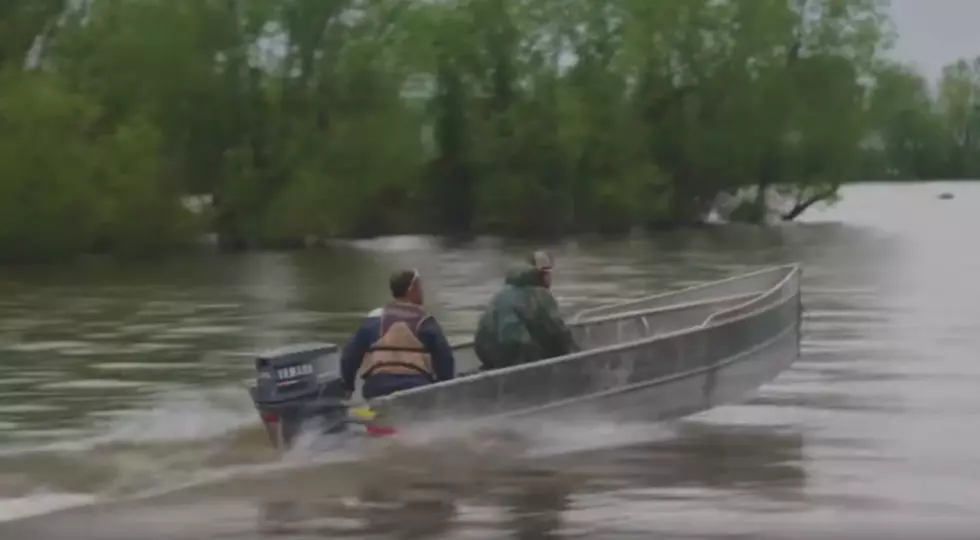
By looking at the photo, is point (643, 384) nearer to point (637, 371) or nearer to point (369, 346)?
point (637, 371)

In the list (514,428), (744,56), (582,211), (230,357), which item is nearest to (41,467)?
(514,428)

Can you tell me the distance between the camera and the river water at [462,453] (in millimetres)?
11531

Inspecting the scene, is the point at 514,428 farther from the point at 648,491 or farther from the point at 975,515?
the point at 975,515

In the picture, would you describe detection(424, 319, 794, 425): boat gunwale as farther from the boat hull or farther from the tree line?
the tree line

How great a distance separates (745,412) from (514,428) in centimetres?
359

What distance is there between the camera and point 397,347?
13.6 metres

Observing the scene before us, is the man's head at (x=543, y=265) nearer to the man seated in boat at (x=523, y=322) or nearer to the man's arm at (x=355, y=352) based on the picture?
the man seated in boat at (x=523, y=322)

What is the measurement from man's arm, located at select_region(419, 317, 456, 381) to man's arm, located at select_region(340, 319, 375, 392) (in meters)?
0.40

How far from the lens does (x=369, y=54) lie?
5941 centimetres

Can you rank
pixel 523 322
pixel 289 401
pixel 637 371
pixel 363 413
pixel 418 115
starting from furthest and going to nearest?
pixel 418 115
pixel 637 371
pixel 523 322
pixel 289 401
pixel 363 413

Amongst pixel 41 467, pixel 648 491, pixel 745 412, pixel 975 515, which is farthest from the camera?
pixel 745 412

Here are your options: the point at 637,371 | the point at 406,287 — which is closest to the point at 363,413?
the point at 406,287

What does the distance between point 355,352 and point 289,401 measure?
846 mm

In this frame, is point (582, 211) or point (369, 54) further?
point (582, 211)
